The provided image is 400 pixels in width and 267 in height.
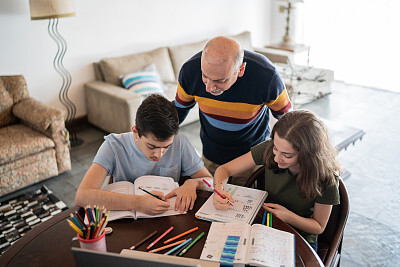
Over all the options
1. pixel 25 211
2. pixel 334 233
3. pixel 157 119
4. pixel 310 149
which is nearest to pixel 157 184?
pixel 157 119

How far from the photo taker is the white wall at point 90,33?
354 cm

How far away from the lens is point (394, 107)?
475cm

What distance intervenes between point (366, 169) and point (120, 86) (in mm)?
2540

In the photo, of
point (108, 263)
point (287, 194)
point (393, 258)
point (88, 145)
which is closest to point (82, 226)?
point (108, 263)

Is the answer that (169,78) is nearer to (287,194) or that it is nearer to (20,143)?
(20,143)

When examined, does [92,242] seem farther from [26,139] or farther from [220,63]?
[26,139]

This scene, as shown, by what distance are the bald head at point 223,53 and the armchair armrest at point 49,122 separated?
6.22 feet

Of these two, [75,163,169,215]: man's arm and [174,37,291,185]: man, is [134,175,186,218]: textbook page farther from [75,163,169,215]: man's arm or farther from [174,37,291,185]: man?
[174,37,291,185]: man

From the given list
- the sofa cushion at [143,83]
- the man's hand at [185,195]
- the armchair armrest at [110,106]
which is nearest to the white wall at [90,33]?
the armchair armrest at [110,106]

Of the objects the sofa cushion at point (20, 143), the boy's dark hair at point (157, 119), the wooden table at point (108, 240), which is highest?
the boy's dark hair at point (157, 119)

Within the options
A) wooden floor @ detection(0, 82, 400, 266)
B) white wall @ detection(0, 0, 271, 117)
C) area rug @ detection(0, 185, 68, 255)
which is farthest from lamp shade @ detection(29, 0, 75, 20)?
area rug @ detection(0, 185, 68, 255)

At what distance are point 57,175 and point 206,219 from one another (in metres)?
2.16

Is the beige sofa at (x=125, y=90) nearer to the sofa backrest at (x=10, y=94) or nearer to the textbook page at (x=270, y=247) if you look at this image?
the sofa backrest at (x=10, y=94)

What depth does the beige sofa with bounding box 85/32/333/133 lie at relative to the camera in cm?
370
